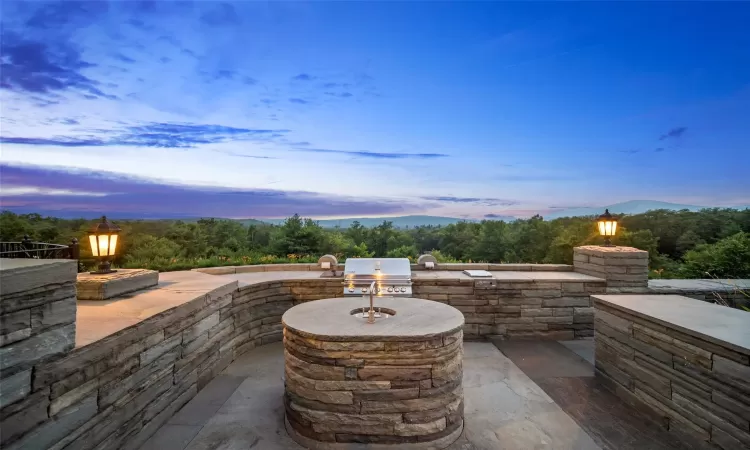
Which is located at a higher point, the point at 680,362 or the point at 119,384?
the point at 680,362

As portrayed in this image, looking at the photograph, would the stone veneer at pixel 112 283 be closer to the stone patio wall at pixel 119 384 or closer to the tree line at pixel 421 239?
the stone patio wall at pixel 119 384

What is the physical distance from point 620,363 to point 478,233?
1364cm

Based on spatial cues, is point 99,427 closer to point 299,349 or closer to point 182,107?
point 299,349

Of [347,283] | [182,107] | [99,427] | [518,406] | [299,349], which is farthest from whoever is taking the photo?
[182,107]

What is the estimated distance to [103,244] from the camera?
377 centimetres

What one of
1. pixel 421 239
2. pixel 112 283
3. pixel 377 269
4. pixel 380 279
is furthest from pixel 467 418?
pixel 421 239

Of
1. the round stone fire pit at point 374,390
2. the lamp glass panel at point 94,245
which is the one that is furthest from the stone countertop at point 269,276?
the round stone fire pit at point 374,390

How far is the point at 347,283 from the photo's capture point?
5289 mm

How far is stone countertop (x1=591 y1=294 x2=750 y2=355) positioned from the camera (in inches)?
102

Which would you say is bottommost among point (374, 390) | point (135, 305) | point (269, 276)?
point (374, 390)

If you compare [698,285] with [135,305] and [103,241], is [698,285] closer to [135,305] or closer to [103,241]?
[135,305]

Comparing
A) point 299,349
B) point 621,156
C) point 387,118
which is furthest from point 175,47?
point 621,156

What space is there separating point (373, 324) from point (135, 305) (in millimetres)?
2108

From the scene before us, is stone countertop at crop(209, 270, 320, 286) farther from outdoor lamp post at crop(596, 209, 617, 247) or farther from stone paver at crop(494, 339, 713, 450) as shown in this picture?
outdoor lamp post at crop(596, 209, 617, 247)
